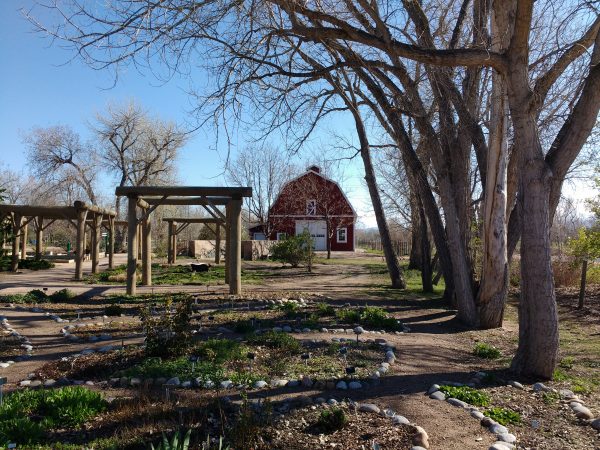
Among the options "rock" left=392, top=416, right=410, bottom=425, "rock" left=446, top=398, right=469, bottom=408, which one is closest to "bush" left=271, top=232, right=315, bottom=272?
"rock" left=446, top=398, right=469, bottom=408

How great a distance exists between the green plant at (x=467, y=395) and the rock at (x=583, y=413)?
804mm

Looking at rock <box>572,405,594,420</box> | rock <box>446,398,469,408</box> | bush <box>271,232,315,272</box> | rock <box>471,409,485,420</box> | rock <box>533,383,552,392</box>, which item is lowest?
rock <box>572,405,594,420</box>

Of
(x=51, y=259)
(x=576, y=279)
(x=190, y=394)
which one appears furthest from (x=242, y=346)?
(x=51, y=259)

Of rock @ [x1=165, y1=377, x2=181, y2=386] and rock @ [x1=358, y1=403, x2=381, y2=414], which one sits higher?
rock @ [x1=165, y1=377, x2=181, y2=386]

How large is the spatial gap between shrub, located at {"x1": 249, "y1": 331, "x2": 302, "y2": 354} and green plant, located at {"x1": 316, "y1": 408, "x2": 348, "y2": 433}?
2365 millimetres

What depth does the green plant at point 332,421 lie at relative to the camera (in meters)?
4.02

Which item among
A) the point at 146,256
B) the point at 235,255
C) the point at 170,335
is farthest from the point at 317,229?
the point at 170,335

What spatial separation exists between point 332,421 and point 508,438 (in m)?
1.44

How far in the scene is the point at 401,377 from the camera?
5.72 meters

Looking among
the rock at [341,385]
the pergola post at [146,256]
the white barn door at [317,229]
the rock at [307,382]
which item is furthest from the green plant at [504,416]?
the white barn door at [317,229]

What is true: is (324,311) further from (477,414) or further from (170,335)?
(477,414)

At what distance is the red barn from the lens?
108ft

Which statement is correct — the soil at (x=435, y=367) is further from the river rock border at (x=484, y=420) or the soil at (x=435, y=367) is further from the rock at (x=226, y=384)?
the rock at (x=226, y=384)

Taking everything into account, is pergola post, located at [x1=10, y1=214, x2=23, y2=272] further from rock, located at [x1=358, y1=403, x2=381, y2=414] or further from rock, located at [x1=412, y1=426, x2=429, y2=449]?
rock, located at [x1=412, y1=426, x2=429, y2=449]
